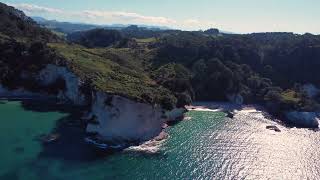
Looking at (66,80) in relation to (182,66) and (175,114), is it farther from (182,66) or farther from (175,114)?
(182,66)

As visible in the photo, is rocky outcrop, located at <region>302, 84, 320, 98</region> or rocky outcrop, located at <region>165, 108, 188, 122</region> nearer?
rocky outcrop, located at <region>165, 108, 188, 122</region>

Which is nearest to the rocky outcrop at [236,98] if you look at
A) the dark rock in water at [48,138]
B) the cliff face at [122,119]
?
the cliff face at [122,119]

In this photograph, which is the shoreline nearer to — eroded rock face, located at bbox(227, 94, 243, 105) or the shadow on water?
eroded rock face, located at bbox(227, 94, 243, 105)

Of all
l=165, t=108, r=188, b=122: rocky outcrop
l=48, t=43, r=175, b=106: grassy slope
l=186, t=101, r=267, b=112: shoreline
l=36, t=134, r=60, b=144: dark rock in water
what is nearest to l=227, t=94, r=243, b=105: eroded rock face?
l=186, t=101, r=267, b=112: shoreline

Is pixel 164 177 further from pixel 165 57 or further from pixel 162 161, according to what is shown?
pixel 165 57

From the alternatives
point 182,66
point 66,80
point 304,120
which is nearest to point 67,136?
point 66,80

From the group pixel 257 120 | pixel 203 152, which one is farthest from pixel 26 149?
pixel 257 120
